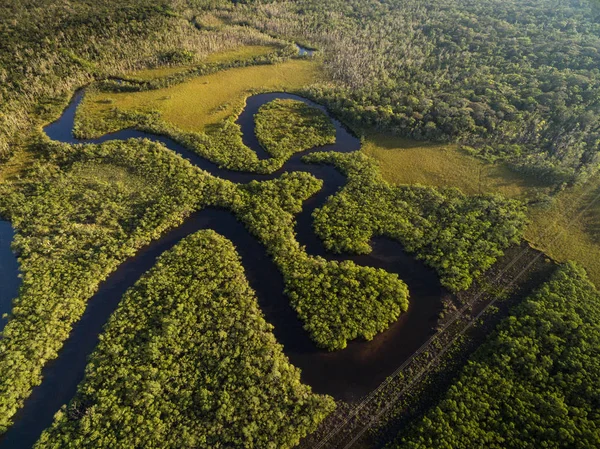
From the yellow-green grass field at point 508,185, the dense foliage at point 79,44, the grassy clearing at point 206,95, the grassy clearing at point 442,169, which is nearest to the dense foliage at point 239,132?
the grassy clearing at point 206,95

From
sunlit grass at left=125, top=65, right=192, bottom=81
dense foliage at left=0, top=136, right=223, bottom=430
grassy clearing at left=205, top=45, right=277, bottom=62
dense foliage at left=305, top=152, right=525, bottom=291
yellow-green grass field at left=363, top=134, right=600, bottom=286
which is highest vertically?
grassy clearing at left=205, top=45, right=277, bottom=62

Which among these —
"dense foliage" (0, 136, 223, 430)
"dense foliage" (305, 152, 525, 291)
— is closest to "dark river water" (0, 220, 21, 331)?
"dense foliage" (0, 136, 223, 430)

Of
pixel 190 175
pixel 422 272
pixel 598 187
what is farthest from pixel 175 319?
pixel 598 187

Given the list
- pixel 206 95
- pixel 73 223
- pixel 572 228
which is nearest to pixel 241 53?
pixel 206 95

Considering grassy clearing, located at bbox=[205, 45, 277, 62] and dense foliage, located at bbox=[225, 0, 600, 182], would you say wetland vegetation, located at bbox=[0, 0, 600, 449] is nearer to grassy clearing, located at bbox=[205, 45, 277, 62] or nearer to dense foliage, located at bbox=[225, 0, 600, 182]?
dense foliage, located at bbox=[225, 0, 600, 182]

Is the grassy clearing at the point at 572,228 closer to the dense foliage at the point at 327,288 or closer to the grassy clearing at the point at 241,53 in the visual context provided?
the dense foliage at the point at 327,288

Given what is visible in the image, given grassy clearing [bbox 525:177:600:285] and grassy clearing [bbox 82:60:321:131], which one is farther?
grassy clearing [bbox 82:60:321:131]
